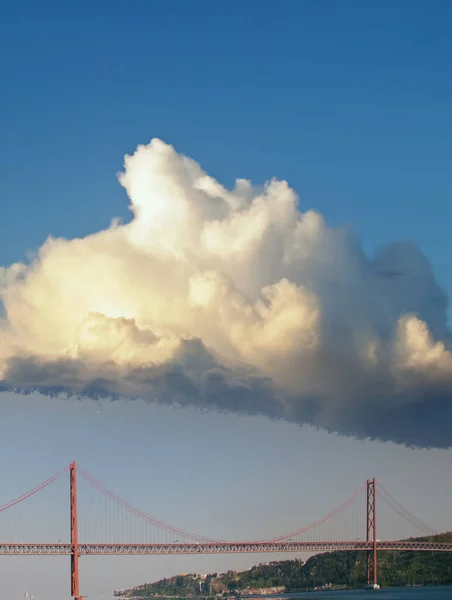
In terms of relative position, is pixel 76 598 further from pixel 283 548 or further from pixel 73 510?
pixel 283 548

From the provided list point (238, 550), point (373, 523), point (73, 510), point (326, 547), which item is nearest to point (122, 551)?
point (73, 510)

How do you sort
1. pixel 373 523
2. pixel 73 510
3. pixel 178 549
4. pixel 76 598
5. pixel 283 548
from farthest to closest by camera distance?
pixel 373 523 → pixel 283 548 → pixel 178 549 → pixel 73 510 → pixel 76 598

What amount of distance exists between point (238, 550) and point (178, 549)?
1035 centimetres

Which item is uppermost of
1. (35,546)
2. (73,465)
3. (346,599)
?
(73,465)

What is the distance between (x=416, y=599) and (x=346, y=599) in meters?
12.0

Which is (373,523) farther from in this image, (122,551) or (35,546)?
(35,546)

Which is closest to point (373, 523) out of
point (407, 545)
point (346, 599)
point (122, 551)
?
point (407, 545)

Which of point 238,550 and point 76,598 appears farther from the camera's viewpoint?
point 238,550

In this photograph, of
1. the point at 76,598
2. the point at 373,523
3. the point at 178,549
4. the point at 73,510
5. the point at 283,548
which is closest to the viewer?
the point at 76,598

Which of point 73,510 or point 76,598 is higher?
point 73,510

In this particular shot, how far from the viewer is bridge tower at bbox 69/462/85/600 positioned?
444 ft

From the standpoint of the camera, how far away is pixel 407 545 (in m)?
200

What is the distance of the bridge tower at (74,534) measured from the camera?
135337 mm

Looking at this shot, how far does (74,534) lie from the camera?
141 m
